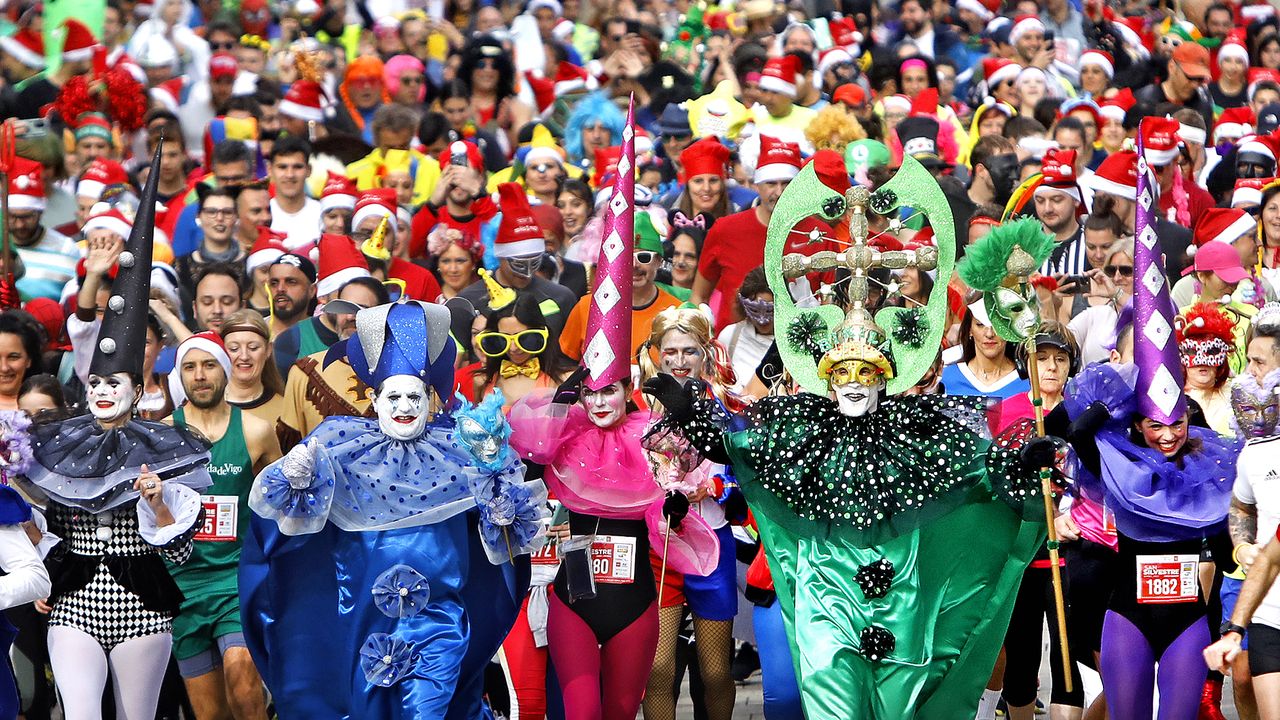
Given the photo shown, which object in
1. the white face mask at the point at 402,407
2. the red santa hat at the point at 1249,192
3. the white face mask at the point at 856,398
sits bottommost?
the red santa hat at the point at 1249,192

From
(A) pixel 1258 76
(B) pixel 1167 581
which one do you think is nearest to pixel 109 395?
(B) pixel 1167 581

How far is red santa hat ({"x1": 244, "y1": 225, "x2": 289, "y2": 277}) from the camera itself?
12.7 meters

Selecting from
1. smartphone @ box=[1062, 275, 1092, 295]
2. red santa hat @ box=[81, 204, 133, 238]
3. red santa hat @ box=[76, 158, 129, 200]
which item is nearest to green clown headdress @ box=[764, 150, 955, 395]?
smartphone @ box=[1062, 275, 1092, 295]

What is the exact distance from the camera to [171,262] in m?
13.4

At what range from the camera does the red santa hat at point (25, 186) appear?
43.5 ft

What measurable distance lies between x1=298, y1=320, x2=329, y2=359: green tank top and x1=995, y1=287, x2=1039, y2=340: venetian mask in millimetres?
4092

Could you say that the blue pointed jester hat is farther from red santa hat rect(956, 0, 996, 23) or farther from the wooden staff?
red santa hat rect(956, 0, 996, 23)

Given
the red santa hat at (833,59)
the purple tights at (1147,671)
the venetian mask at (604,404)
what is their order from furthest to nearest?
the red santa hat at (833,59), the venetian mask at (604,404), the purple tights at (1147,671)

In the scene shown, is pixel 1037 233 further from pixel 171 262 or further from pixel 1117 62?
pixel 1117 62

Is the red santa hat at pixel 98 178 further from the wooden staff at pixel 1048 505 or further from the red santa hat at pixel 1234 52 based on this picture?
the red santa hat at pixel 1234 52

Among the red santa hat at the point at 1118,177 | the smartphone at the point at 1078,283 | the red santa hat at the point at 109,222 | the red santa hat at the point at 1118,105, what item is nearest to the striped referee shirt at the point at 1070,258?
the smartphone at the point at 1078,283

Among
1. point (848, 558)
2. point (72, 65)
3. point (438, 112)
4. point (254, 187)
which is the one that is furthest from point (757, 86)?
point (848, 558)

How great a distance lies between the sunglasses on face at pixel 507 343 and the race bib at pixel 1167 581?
317 centimetres

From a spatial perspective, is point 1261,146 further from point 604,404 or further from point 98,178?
point 98,178
